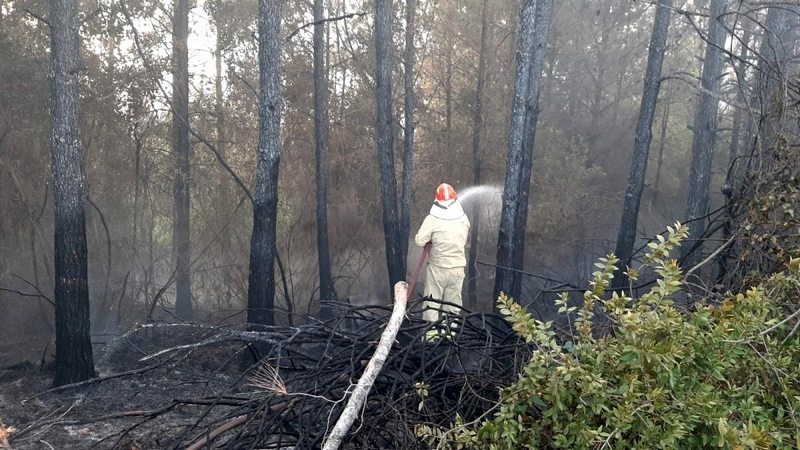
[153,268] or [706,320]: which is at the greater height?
[706,320]

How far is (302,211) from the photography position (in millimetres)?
16266

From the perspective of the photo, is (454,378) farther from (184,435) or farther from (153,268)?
(153,268)

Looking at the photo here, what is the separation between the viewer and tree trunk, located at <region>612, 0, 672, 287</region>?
15074 millimetres

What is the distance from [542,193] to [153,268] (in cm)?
910

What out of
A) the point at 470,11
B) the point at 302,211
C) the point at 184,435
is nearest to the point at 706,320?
the point at 184,435

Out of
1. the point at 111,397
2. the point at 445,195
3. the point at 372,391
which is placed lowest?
the point at 111,397

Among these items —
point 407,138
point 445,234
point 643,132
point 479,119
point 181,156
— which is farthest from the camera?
point 479,119

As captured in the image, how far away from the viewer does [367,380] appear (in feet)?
12.2

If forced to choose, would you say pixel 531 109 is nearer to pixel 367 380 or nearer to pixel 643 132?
pixel 643 132

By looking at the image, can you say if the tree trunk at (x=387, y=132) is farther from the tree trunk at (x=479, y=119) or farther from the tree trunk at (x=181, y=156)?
the tree trunk at (x=181, y=156)

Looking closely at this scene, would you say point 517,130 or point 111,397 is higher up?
point 517,130

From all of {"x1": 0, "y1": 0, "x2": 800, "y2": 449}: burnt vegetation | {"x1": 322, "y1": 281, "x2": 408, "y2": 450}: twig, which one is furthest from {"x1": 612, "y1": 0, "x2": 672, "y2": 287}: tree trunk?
{"x1": 322, "y1": 281, "x2": 408, "y2": 450}: twig

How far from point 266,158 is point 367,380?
7.75 m

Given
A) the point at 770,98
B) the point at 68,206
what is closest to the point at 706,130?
the point at 770,98
